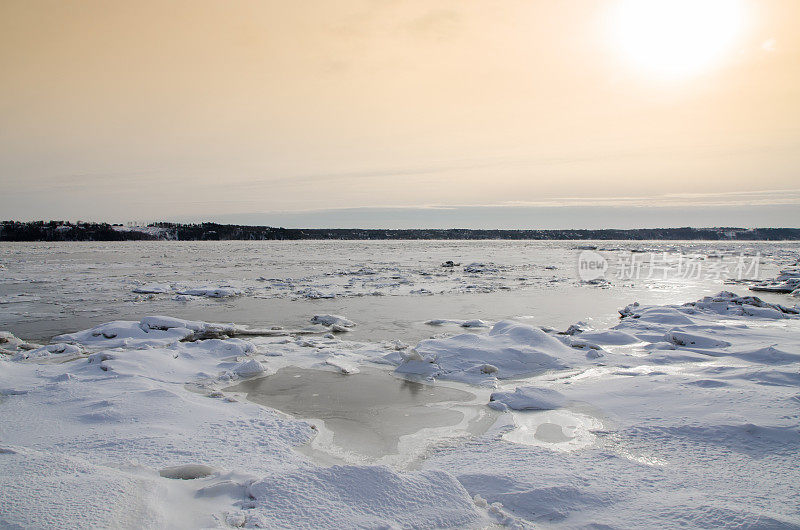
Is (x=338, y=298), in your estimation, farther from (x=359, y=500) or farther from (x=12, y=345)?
(x=359, y=500)

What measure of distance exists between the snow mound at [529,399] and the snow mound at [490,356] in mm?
862

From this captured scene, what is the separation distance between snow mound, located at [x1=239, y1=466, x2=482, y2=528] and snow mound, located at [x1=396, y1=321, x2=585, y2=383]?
3040 mm

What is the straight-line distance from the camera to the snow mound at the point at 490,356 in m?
6.04

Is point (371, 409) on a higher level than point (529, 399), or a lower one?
lower

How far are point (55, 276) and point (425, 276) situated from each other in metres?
14.3

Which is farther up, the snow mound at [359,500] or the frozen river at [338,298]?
the snow mound at [359,500]

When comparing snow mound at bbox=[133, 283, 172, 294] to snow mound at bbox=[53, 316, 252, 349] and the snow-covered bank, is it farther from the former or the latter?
the snow-covered bank

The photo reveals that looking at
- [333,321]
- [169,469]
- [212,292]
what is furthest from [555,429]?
[212,292]

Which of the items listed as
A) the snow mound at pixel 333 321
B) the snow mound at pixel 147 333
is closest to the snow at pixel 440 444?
the snow mound at pixel 147 333

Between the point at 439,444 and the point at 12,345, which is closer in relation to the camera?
the point at 439,444

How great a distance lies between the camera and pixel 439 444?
12.5 feet

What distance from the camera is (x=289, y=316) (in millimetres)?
10516

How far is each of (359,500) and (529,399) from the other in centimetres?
253

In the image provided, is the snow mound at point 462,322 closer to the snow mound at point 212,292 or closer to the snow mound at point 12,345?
the snow mound at point 12,345
